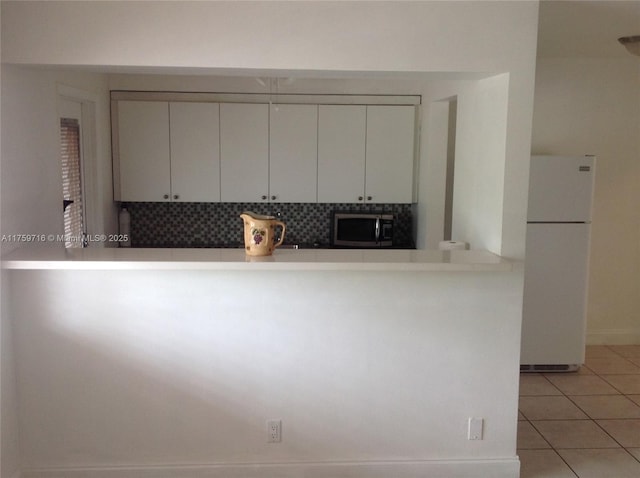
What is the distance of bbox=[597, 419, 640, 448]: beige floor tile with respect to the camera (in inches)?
146

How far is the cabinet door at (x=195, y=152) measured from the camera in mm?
4895

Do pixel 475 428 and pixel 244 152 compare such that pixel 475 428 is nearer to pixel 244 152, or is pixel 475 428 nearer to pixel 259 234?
pixel 259 234

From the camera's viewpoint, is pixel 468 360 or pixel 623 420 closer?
pixel 468 360

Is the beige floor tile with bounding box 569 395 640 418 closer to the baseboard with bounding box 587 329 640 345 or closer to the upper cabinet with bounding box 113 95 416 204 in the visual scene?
the baseboard with bounding box 587 329 640 345

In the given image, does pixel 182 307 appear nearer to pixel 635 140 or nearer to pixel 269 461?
pixel 269 461

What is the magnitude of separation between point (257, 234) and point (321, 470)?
1.26 meters

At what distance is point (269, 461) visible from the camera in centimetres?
314

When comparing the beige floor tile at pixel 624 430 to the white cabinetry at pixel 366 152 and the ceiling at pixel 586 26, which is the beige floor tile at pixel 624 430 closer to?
the white cabinetry at pixel 366 152

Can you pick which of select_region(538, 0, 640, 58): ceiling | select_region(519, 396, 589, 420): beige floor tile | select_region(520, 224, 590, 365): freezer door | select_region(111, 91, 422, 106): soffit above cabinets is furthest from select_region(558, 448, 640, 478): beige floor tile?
select_region(111, 91, 422, 106): soffit above cabinets

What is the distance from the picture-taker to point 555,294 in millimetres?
4656

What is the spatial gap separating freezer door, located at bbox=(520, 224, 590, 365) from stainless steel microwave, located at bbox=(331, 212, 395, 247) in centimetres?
109

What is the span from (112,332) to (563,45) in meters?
3.48

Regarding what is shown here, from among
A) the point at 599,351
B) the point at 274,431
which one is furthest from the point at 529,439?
the point at 599,351

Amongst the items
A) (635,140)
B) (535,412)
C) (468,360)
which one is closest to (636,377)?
(535,412)
